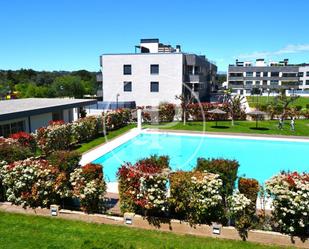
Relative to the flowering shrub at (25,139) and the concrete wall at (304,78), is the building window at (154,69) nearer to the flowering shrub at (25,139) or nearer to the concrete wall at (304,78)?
the flowering shrub at (25,139)

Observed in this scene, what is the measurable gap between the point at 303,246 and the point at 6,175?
9590 millimetres

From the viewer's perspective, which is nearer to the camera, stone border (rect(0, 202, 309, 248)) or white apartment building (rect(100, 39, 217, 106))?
stone border (rect(0, 202, 309, 248))

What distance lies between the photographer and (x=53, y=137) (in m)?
19.7

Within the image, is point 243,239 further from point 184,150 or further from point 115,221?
point 184,150

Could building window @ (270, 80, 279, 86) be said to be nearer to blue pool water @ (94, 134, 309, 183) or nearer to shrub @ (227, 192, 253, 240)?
blue pool water @ (94, 134, 309, 183)

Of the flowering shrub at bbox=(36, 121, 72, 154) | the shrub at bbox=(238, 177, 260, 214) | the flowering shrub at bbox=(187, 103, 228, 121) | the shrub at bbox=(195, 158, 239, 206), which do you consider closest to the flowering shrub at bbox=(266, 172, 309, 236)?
the shrub at bbox=(238, 177, 260, 214)

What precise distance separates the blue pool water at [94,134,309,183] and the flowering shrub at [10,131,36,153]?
12.8ft

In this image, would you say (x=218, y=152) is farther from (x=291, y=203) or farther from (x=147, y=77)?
(x=147, y=77)

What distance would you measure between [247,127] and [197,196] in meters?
23.4

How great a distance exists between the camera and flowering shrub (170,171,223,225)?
9070 mm

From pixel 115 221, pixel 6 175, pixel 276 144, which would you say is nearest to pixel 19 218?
pixel 6 175

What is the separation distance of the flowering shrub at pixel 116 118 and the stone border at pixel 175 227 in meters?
18.7

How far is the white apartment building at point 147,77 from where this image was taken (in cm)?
4450

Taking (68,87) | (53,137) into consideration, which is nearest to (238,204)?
(53,137)
